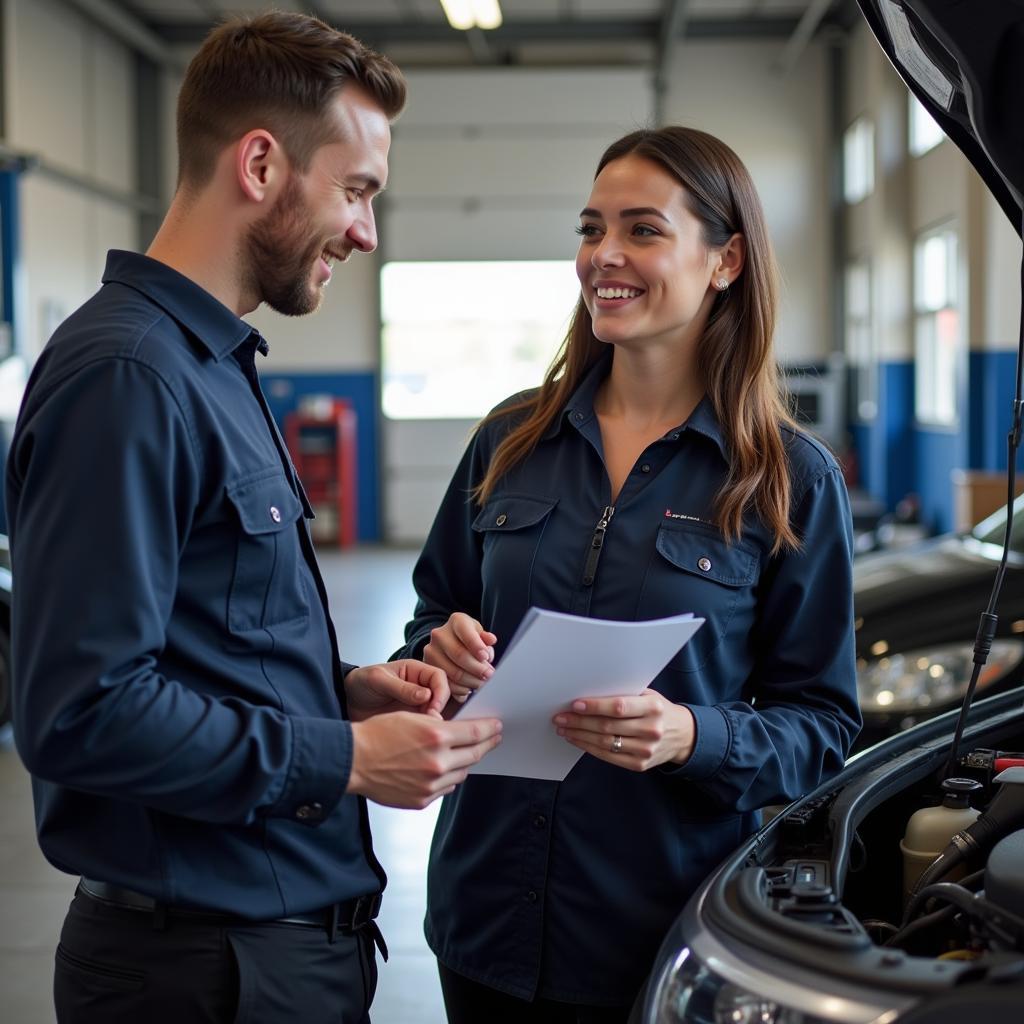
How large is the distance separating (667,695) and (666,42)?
38.0 ft

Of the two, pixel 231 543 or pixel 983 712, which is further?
pixel 983 712

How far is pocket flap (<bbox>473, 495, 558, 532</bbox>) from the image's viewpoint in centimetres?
180

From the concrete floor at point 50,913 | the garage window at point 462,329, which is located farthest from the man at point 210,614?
the garage window at point 462,329

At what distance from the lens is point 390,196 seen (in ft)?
43.3

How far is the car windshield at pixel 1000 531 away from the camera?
3.39 meters

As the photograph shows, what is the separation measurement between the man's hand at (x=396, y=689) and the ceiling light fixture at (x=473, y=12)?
30.6 feet

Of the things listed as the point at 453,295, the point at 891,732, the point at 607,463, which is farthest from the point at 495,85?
the point at 607,463

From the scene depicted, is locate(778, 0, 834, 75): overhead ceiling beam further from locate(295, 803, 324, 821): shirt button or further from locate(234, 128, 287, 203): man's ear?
locate(295, 803, 324, 821): shirt button

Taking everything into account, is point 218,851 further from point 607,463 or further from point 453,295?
point 453,295

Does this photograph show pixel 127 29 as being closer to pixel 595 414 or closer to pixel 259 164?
pixel 595 414

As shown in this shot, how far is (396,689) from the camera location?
159cm

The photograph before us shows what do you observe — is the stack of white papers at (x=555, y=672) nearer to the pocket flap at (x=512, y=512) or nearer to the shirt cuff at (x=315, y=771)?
the shirt cuff at (x=315, y=771)

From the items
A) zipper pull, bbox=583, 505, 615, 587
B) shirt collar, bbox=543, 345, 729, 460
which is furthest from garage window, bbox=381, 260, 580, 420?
Answer: zipper pull, bbox=583, 505, 615, 587

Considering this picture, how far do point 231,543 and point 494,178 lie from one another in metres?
12.4
